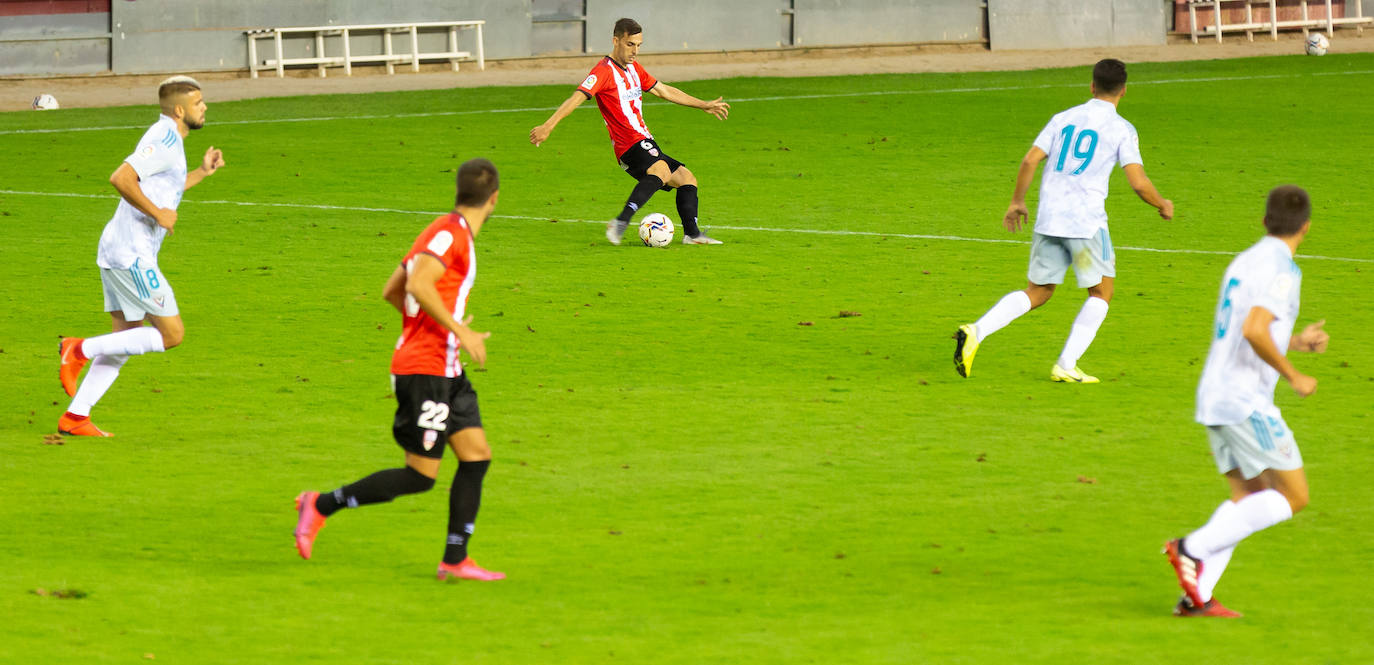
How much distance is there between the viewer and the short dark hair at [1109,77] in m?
9.95

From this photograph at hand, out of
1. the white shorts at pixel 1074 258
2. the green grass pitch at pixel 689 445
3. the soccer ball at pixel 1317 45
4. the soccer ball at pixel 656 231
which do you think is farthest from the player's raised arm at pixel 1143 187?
the soccer ball at pixel 1317 45

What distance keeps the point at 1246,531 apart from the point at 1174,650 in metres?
0.52

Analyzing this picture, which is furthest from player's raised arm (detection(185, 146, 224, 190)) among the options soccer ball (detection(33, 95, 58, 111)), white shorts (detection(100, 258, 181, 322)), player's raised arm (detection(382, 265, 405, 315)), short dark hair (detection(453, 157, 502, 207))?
soccer ball (detection(33, 95, 58, 111))

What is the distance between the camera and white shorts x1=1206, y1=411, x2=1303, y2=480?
20.2 ft

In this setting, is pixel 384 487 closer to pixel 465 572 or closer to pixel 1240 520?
pixel 465 572

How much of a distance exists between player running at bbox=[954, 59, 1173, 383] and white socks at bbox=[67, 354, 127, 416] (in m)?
5.04

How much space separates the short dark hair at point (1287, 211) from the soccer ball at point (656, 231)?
9.96 meters

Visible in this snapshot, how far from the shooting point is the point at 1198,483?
840 centimetres

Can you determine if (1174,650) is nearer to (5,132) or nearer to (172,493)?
(172,493)

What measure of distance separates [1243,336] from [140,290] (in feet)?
18.9

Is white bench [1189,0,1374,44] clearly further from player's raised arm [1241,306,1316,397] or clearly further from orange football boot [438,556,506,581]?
orange football boot [438,556,506,581]

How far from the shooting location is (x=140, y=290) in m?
9.06

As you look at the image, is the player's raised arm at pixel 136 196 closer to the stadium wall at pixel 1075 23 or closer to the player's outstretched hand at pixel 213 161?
the player's outstretched hand at pixel 213 161

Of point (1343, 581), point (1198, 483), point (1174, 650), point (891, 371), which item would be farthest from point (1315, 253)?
Result: point (1174, 650)
